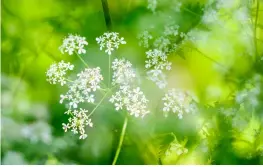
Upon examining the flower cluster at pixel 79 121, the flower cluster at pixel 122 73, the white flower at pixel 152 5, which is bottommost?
the flower cluster at pixel 79 121

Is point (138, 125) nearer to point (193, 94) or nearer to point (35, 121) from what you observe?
point (193, 94)

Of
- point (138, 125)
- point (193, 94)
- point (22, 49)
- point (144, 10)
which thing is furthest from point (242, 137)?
point (22, 49)

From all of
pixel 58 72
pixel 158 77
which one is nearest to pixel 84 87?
pixel 58 72

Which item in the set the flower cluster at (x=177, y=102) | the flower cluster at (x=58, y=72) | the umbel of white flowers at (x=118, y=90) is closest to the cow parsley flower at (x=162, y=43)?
the umbel of white flowers at (x=118, y=90)

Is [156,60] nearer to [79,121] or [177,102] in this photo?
[177,102]

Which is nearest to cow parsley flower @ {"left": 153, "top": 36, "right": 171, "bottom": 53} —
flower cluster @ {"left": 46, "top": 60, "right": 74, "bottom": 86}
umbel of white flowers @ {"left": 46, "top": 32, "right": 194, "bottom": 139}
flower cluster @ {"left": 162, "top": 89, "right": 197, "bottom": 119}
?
umbel of white flowers @ {"left": 46, "top": 32, "right": 194, "bottom": 139}

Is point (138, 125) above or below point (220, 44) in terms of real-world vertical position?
below

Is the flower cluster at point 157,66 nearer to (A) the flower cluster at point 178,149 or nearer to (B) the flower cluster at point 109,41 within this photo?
(B) the flower cluster at point 109,41
